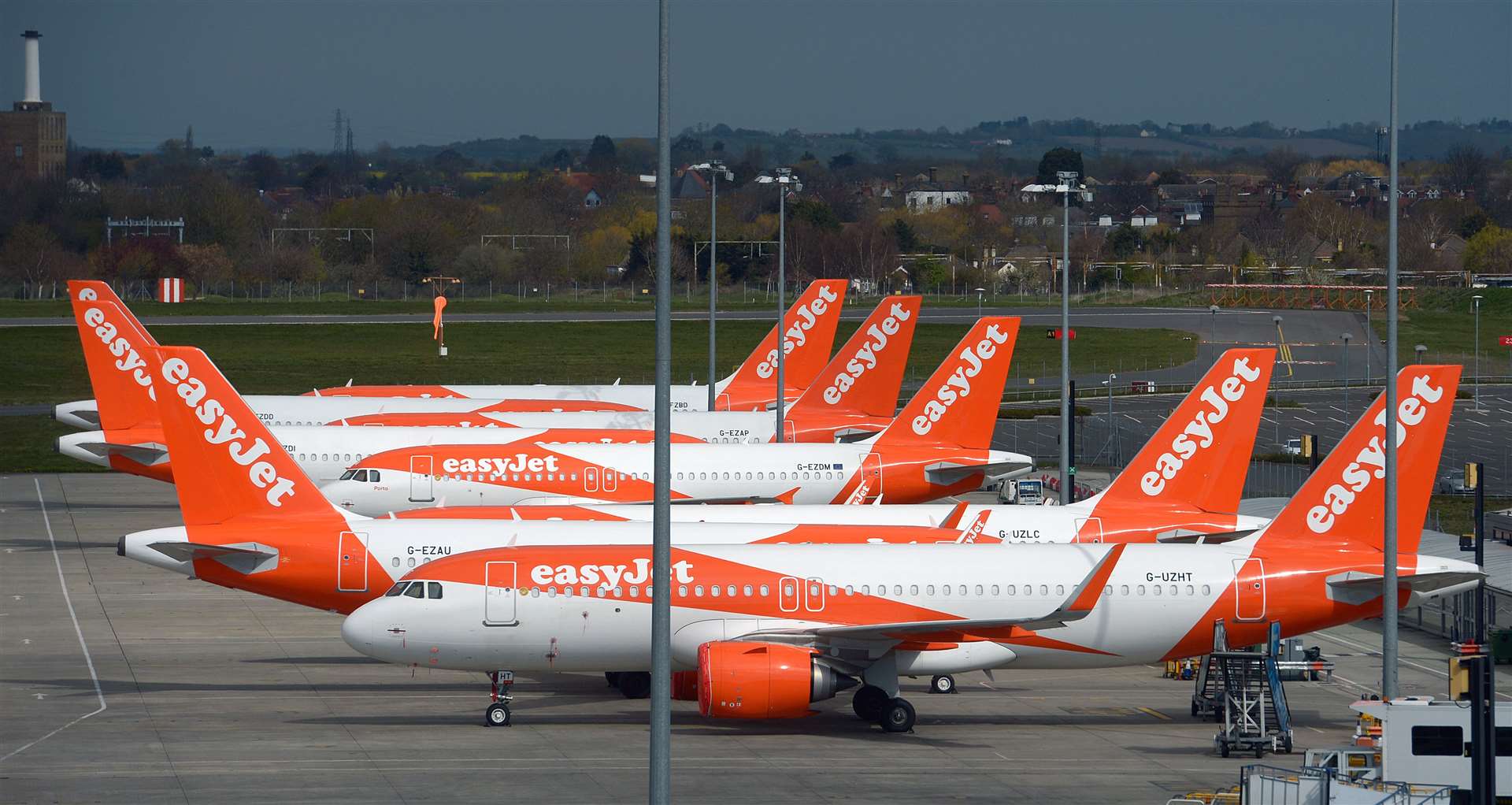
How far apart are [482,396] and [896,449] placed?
2791 cm

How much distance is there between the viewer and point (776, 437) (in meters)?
64.9

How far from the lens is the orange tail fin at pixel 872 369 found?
6812 cm

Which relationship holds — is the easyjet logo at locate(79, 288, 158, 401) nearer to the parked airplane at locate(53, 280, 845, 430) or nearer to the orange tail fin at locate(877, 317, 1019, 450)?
the parked airplane at locate(53, 280, 845, 430)

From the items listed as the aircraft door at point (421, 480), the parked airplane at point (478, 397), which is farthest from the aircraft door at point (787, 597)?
the parked airplane at point (478, 397)

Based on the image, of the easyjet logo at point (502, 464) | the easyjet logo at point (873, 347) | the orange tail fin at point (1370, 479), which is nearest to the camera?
the orange tail fin at point (1370, 479)

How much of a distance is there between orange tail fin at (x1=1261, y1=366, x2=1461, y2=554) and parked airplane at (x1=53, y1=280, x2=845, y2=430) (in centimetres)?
3888

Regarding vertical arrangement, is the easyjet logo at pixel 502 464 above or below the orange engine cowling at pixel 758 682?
above

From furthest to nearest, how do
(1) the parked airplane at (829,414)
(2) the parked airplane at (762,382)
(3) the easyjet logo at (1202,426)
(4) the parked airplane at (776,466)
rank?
(2) the parked airplane at (762,382) → (1) the parked airplane at (829,414) → (4) the parked airplane at (776,466) → (3) the easyjet logo at (1202,426)

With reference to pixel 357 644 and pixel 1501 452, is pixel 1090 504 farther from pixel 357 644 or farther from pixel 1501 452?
pixel 1501 452

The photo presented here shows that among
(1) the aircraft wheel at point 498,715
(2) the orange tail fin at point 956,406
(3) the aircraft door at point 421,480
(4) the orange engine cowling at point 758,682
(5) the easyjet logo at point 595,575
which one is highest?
(2) the orange tail fin at point 956,406

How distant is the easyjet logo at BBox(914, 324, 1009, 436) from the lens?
2231 inches

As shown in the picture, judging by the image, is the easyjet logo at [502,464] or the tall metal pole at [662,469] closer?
the tall metal pole at [662,469]

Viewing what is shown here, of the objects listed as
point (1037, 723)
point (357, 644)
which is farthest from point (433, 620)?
point (1037, 723)

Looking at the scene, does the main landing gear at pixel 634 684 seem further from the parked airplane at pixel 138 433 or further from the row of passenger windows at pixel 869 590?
the parked airplane at pixel 138 433
